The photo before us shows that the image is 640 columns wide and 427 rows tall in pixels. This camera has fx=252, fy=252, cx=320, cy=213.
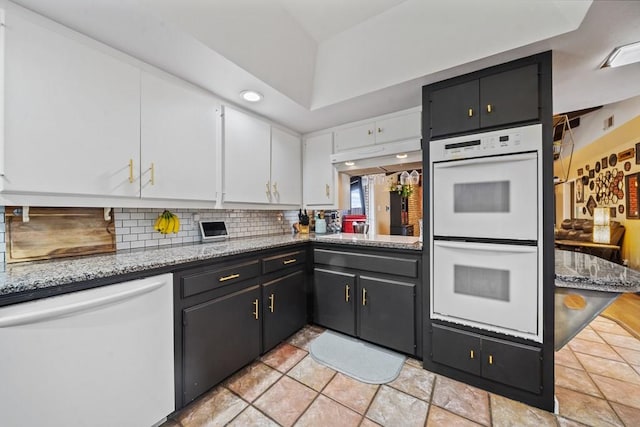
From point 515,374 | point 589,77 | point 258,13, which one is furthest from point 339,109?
point 515,374

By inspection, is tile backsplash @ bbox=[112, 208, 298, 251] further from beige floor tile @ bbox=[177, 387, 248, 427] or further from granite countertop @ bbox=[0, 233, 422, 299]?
beige floor tile @ bbox=[177, 387, 248, 427]

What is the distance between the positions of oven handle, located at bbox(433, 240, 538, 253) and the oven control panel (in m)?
0.61

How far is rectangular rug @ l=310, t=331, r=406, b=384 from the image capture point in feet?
6.15

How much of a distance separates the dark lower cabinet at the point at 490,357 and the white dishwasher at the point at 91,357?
5.99 ft

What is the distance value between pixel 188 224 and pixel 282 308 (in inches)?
44.8

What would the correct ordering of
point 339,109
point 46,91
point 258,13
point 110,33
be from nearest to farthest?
point 46,91
point 110,33
point 258,13
point 339,109

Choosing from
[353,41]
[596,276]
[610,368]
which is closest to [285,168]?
[353,41]

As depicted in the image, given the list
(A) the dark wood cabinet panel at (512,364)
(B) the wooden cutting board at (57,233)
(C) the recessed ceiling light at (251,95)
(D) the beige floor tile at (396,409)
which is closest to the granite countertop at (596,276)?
(A) the dark wood cabinet panel at (512,364)

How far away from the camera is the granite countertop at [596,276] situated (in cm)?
125

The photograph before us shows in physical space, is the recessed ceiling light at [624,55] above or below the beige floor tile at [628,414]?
above

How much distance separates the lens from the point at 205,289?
163cm

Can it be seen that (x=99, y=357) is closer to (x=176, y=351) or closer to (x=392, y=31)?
(x=176, y=351)

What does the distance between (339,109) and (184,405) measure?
8.14ft

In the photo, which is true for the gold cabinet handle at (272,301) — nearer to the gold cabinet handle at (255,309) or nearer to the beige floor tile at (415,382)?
the gold cabinet handle at (255,309)
